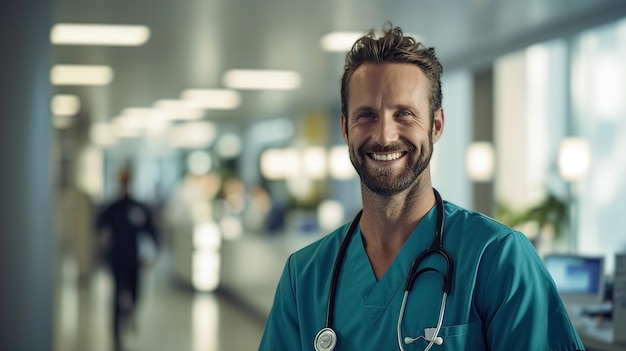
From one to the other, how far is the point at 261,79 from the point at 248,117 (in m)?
5.26

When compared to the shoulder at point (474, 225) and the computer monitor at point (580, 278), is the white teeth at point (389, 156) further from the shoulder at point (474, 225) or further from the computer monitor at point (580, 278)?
Answer: the computer monitor at point (580, 278)

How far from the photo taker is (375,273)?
149 centimetres

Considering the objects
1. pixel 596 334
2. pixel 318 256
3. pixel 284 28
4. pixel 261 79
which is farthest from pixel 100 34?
pixel 318 256

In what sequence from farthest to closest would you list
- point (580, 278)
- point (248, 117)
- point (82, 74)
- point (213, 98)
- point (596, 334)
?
point (248, 117) → point (213, 98) → point (82, 74) → point (580, 278) → point (596, 334)

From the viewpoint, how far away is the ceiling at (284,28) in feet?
18.4

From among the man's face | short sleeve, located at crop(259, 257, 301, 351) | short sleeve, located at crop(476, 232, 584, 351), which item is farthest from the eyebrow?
short sleeve, located at crop(259, 257, 301, 351)

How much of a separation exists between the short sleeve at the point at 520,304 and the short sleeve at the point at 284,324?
374 millimetres

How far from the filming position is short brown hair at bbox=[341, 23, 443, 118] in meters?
1.36

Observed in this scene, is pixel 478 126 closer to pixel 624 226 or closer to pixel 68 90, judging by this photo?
pixel 624 226

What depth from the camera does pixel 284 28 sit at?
6.46 meters

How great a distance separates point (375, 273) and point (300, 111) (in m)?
12.7

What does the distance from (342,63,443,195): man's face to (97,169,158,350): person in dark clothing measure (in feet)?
18.2

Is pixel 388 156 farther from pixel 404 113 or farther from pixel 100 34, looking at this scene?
pixel 100 34

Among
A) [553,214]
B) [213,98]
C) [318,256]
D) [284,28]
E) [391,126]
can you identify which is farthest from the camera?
[213,98]
